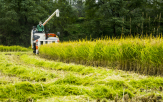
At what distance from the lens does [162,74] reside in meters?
3.44

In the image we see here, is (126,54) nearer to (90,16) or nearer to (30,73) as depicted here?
(30,73)

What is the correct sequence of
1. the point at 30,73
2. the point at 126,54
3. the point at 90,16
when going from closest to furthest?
the point at 30,73
the point at 126,54
the point at 90,16

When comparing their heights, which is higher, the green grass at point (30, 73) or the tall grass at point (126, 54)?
A: the tall grass at point (126, 54)

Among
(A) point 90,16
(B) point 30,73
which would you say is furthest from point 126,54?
(A) point 90,16

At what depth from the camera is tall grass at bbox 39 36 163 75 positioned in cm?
365

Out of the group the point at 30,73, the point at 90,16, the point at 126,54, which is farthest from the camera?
the point at 90,16

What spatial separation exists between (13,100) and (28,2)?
76.2ft

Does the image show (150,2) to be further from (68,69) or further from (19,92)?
(19,92)

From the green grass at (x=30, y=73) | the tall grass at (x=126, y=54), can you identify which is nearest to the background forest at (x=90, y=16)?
the tall grass at (x=126, y=54)

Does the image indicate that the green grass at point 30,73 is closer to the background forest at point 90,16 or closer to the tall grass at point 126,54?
the tall grass at point 126,54

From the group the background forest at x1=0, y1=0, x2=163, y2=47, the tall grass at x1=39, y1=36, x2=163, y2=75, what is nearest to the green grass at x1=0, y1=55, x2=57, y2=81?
the tall grass at x1=39, y1=36, x2=163, y2=75

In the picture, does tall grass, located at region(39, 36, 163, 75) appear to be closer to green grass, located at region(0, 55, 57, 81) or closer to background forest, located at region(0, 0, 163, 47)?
green grass, located at region(0, 55, 57, 81)

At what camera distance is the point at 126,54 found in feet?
13.7

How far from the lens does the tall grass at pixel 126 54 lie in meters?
3.65
